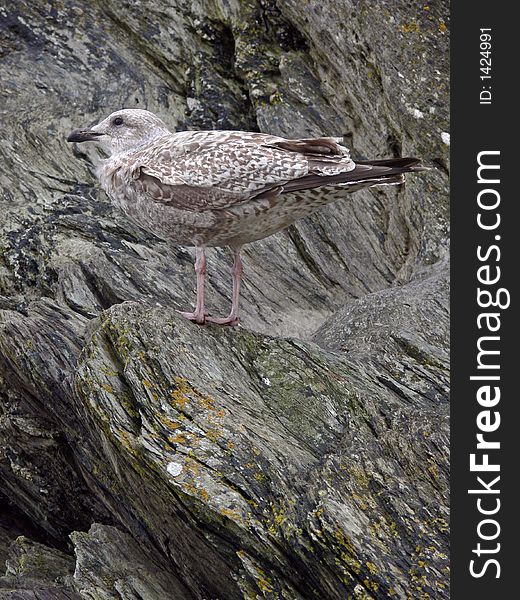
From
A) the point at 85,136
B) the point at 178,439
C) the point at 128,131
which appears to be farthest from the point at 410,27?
the point at 178,439

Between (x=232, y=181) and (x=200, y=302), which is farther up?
(x=232, y=181)

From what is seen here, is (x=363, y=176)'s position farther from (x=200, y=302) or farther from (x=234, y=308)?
(x=200, y=302)

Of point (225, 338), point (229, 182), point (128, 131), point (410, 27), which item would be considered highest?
point (410, 27)

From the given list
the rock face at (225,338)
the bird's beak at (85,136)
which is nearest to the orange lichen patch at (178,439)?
the rock face at (225,338)

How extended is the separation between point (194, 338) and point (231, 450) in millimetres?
1539

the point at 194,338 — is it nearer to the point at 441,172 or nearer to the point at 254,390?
the point at 254,390

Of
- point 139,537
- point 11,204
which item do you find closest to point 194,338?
point 139,537

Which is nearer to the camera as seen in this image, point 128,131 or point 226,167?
point 226,167

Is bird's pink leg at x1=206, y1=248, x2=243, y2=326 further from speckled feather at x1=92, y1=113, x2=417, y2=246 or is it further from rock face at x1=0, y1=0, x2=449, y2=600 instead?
speckled feather at x1=92, y1=113, x2=417, y2=246

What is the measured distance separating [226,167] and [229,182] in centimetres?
17

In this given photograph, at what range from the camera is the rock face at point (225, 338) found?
8.63 m

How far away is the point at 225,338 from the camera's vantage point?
10.4 m

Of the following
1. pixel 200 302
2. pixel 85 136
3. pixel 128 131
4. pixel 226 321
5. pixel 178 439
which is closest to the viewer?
pixel 178 439

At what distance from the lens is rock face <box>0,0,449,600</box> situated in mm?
8633
